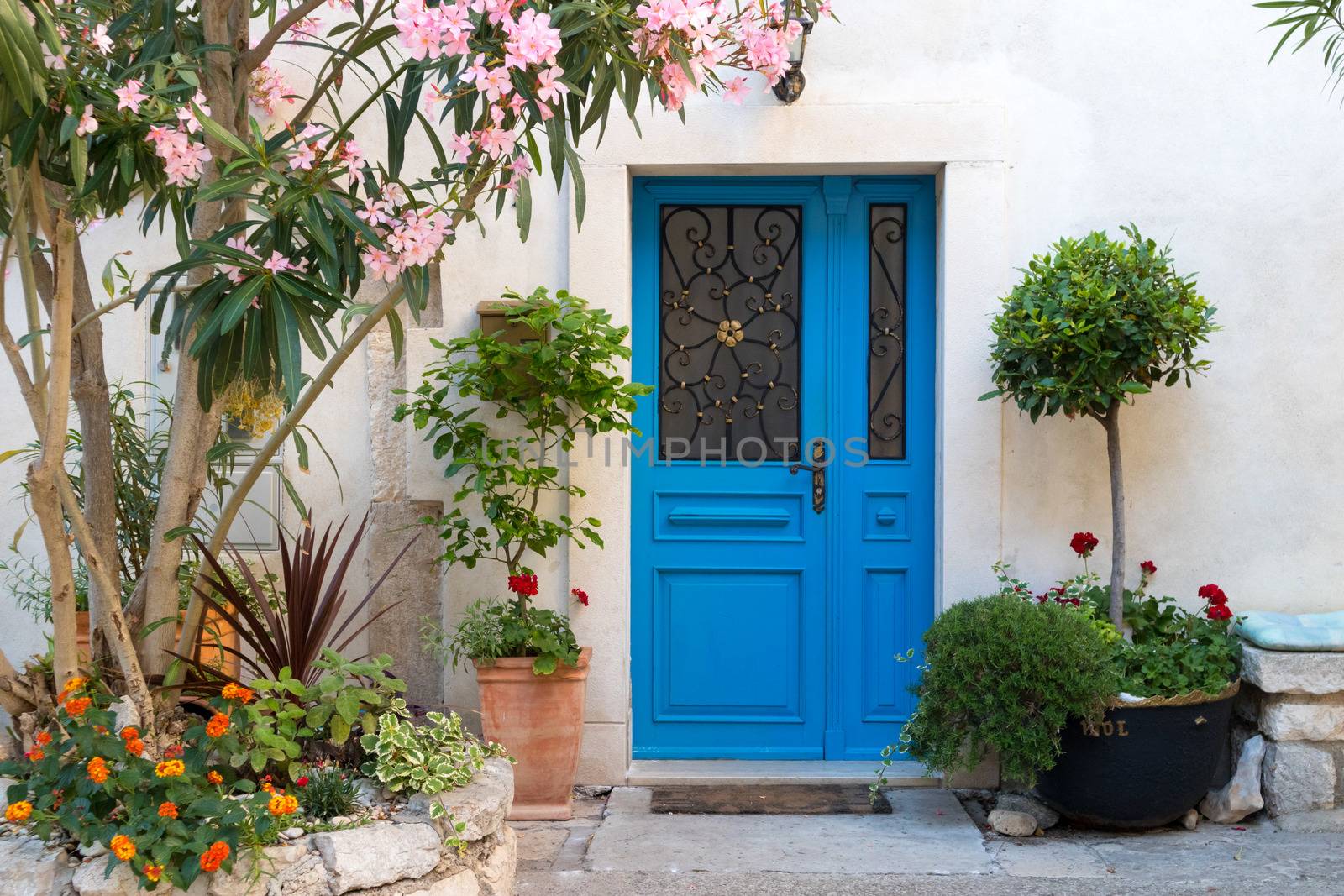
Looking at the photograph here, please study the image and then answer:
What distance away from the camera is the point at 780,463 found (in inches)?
171

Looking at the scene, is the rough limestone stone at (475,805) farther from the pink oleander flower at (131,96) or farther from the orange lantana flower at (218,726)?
the pink oleander flower at (131,96)

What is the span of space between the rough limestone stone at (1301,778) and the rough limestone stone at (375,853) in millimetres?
2729

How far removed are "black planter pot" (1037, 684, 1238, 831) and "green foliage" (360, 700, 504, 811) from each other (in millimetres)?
1862

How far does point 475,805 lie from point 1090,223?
9.39ft

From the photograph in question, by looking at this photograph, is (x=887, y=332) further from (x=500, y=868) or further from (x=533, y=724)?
(x=500, y=868)

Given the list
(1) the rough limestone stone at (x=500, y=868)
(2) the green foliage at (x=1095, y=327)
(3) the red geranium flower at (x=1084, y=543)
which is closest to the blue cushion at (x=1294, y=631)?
(3) the red geranium flower at (x=1084, y=543)

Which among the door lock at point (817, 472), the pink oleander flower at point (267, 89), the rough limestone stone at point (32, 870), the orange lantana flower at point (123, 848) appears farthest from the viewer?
the door lock at point (817, 472)

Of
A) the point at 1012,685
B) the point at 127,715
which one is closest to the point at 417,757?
the point at 127,715

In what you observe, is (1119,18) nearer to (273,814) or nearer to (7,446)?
(273,814)

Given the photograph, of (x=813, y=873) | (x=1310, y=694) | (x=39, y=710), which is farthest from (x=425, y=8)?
(x=1310, y=694)

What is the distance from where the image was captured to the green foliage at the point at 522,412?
3.83 metres

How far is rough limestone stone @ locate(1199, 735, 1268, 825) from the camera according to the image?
376cm

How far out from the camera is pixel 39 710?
293 centimetres

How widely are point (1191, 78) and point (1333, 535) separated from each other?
1.67 metres
